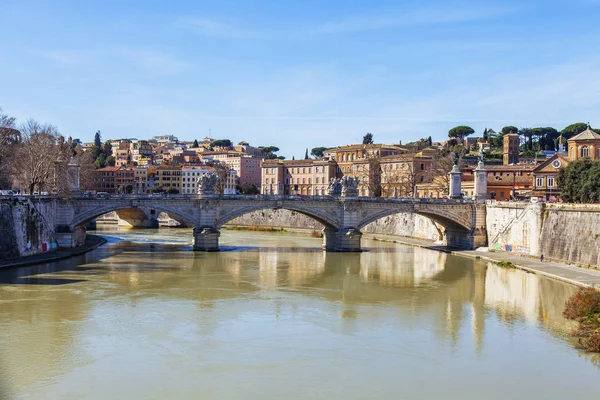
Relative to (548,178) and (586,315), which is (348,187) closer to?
(548,178)

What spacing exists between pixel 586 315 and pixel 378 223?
33.6 meters

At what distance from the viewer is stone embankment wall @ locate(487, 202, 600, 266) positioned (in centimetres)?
2981

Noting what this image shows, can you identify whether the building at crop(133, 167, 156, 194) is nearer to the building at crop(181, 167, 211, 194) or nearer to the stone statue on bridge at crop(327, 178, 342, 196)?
the building at crop(181, 167, 211, 194)

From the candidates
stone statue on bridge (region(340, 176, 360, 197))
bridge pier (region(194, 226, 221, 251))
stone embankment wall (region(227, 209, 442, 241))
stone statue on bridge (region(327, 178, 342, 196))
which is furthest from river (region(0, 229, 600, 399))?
stone embankment wall (region(227, 209, 442, 241))

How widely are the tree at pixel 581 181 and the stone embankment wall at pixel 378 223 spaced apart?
895 centimetres

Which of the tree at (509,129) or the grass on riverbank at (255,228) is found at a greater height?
the tree at (509,129)

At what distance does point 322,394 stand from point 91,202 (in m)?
26.2

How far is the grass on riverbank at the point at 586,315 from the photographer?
57.2ft

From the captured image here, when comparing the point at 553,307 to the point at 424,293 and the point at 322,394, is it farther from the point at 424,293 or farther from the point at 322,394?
the point at 322,394

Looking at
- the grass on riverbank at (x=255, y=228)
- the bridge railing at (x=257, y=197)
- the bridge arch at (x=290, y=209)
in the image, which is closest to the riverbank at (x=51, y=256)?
the bridge railing at (x=257, y=197)

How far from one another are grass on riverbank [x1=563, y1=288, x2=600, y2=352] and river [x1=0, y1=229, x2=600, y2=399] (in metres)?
0.45

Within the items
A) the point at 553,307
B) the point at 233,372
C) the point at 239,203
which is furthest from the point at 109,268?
the point at 553,307

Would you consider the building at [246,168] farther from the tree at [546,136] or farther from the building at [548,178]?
the building at [548,178]

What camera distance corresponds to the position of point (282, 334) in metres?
18.8
